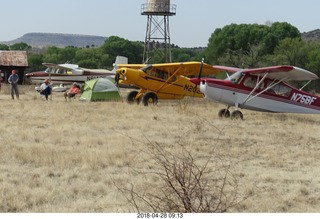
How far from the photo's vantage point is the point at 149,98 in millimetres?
19859

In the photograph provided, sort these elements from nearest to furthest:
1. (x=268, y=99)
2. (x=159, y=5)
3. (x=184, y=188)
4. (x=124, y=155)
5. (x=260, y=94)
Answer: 1. (x=184, y=188)
2. (x=124, y=155)
3. (x=260, y=94)
4. (x=268, y=99)
5. (x=159, y=5)

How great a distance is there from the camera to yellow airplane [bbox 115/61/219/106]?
20047 mm

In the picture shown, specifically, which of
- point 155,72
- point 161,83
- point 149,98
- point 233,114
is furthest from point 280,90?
point 155,72

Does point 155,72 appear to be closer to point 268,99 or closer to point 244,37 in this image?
point 268,99

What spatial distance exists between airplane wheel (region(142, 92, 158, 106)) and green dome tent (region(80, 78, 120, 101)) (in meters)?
2.62

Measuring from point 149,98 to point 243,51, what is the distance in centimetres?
3395

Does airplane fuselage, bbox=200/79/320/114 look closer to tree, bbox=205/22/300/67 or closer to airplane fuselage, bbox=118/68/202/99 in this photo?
airplane fuselage, bbox=118/68/202/99

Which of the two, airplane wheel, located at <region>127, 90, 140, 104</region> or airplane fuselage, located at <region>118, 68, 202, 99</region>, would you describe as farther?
airplane wheel, located at <region>127, 90, 140, 104</region>

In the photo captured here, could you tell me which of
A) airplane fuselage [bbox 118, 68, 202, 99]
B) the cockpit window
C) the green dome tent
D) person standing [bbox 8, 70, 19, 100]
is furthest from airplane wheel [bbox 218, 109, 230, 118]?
person standing [bbox 8, 70, 19, 100]

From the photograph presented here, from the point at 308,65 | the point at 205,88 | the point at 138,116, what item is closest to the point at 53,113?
the point at 138,116

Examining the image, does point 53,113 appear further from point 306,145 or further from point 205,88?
point 306,145

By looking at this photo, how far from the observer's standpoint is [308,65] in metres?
41.2

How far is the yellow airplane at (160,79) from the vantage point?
→ 20.0 meters

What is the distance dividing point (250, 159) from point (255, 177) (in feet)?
4.76
